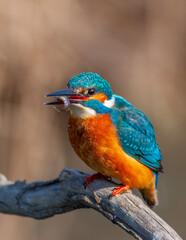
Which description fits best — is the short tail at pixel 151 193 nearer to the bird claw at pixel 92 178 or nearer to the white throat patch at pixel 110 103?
the bird claw at pixel 92 178

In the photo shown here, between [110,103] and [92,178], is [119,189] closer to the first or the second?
[92,178]

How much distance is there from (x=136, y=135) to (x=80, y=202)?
0.63 meters

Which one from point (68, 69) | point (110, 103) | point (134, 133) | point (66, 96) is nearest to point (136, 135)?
point (134, 133)

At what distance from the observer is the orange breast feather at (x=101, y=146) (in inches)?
115

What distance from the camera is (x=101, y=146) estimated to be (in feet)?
9.60

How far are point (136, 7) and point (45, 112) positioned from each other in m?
1.62

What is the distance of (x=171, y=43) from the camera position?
5.43 m

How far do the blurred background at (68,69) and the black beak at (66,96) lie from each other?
5.79 feet

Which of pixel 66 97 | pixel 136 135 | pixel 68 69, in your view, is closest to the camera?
pixel 66 97

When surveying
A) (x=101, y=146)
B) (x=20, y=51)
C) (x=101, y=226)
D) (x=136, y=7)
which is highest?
(x=136, y=7)

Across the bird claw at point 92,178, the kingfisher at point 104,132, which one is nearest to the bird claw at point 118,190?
the kingfisher at point 104,132

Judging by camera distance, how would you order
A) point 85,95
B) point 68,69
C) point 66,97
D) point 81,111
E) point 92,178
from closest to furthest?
point 66,97
point 85,95
point 81,111
point 92,178
point 68,69

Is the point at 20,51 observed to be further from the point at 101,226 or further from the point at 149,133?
the point at 101,226

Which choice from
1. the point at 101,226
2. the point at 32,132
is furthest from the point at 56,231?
the point at 32,132
